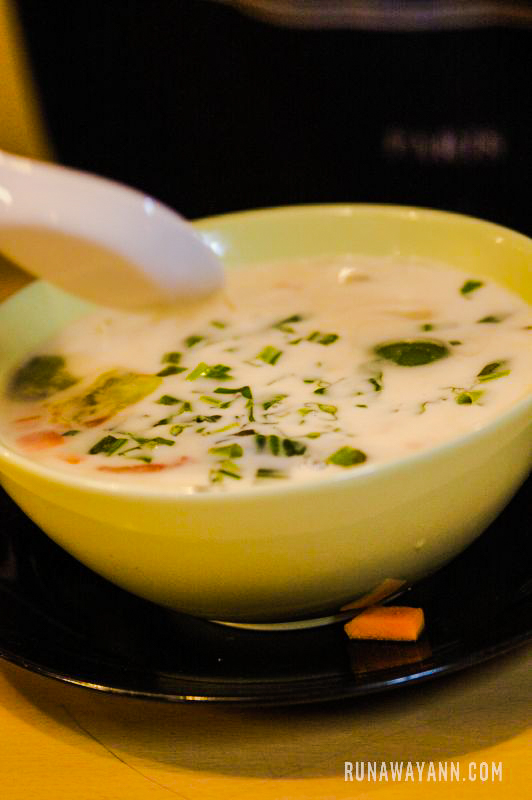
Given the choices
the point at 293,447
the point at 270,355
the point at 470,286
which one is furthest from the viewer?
the point at 470,286

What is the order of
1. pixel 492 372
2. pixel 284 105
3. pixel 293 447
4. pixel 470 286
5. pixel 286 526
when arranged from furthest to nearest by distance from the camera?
pixel 284 105
pixel 470 286
pixel 492 372
pixel 293 447
pixel 286 526

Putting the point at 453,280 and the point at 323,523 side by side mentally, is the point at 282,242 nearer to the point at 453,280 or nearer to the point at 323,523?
the point at 453,280

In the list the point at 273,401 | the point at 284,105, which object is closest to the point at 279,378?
the point at 273,401

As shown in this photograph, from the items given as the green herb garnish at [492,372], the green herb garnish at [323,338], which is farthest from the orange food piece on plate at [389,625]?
the green herb garnish at [323,338]

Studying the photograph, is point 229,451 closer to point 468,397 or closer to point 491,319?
point 468,397

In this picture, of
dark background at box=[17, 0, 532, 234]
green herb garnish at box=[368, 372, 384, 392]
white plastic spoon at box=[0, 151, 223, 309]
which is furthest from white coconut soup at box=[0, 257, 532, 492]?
dark background at box=[17, 0, 532, 234]

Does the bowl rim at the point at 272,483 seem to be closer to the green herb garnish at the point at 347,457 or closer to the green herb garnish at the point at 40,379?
the green herb garnish at the point at 347,457

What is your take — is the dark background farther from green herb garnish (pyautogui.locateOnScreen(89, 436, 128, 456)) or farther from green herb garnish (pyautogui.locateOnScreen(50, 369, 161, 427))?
green herb garnish (pyautogui.locateOnScreen(89, 436, 128, 456))

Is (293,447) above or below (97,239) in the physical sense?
below
